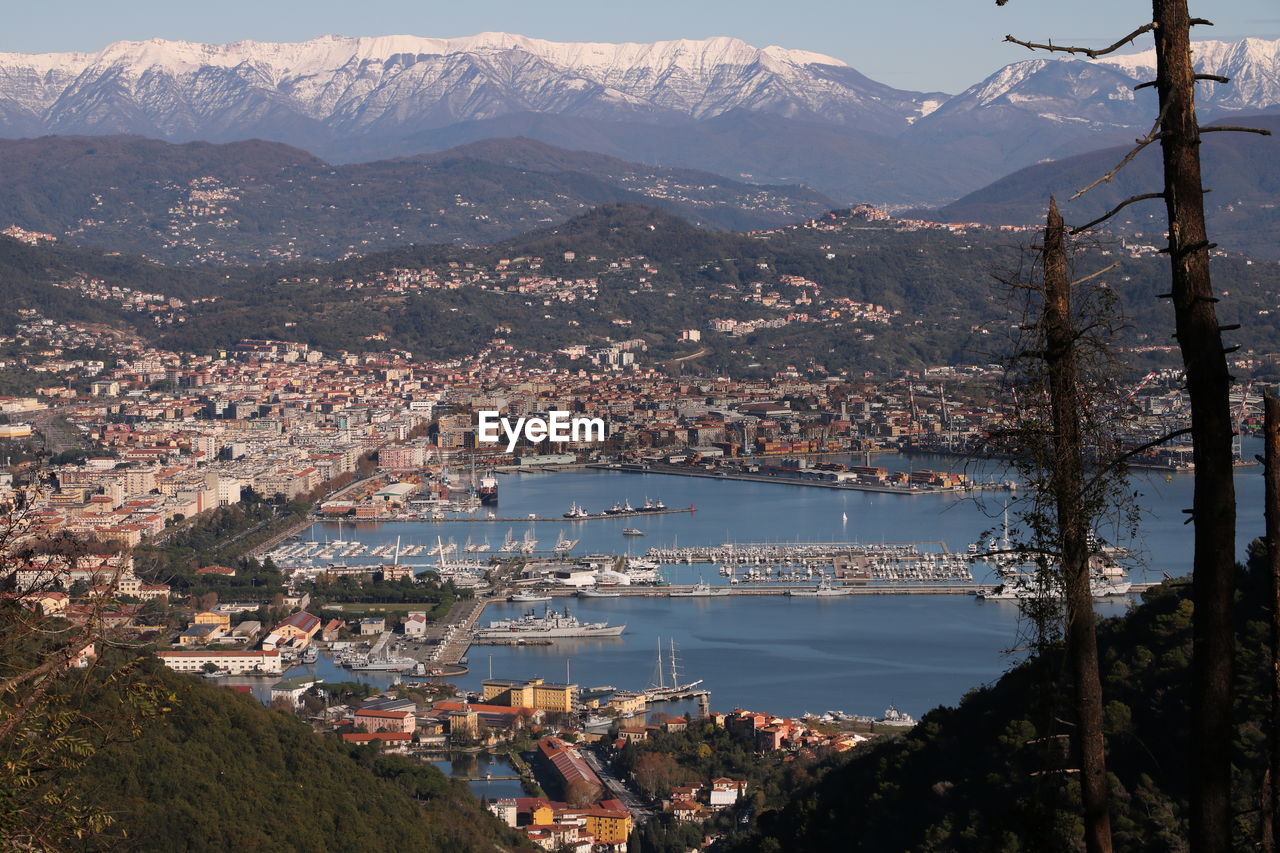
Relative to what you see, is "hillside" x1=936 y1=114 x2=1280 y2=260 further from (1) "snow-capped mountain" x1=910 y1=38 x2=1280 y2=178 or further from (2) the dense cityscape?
(1) "snow-capped mountain" x1=910 y1=38 x2=1280 y2=178

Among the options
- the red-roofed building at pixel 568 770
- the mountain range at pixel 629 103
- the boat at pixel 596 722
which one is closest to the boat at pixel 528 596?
the boat at pixel 596 722

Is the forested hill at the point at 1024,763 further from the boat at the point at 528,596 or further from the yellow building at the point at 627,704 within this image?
the boat at the point at 528,596

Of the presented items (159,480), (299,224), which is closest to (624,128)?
(299,224)

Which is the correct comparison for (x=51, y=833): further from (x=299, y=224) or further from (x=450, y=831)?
(x=299, y=224)

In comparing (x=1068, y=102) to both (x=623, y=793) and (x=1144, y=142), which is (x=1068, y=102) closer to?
(x=623, y=793)

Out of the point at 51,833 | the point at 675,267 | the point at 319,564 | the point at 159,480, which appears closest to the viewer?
the point at 51,833

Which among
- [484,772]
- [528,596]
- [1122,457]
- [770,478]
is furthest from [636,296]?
[1122,457]
